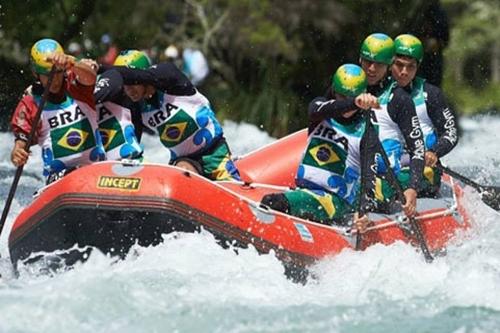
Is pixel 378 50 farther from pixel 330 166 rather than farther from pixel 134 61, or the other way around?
pixel 134 61

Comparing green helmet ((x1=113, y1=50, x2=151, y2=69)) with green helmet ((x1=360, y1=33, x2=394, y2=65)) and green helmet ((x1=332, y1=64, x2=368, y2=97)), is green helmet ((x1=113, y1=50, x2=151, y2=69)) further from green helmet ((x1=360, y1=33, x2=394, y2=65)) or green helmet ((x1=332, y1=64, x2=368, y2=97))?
green helmet ((x1=360, y1=33, x2=394, y2=65))

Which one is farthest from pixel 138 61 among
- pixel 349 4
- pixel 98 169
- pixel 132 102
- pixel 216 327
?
pixel 349 4

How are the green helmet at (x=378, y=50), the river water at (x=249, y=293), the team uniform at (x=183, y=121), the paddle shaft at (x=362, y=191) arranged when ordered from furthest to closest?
the green helmet at (x=378, y=50)
the team uniform at (x=183, y=121)
the paddle shaft at (x=362, y=191)
the river water at (x=249, y=293)

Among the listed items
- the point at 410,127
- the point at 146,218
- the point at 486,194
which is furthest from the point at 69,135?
the point at 486,194

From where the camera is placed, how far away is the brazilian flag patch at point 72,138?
28.5ft

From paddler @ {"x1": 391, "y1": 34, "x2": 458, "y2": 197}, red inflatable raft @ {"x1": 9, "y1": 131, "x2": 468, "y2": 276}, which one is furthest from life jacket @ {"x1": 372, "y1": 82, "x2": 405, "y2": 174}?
red inflatable raft @ {"x1": 9, "y1": 131, "x2": 468, "y2": 276}

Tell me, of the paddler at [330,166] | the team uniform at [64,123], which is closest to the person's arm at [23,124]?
the team uniform at [64,123]

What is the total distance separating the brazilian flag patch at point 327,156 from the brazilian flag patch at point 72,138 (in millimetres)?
1457

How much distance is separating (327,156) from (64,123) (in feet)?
5.66

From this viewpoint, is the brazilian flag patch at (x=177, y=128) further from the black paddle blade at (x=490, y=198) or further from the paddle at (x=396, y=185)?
the black paddle blade at (x=490, y=198)

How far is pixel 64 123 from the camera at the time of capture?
341 inches

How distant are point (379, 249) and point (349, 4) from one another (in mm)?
10626

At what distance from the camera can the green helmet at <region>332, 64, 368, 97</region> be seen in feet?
28.6

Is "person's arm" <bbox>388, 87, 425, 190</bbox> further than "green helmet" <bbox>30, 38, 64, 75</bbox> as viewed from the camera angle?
Yes
